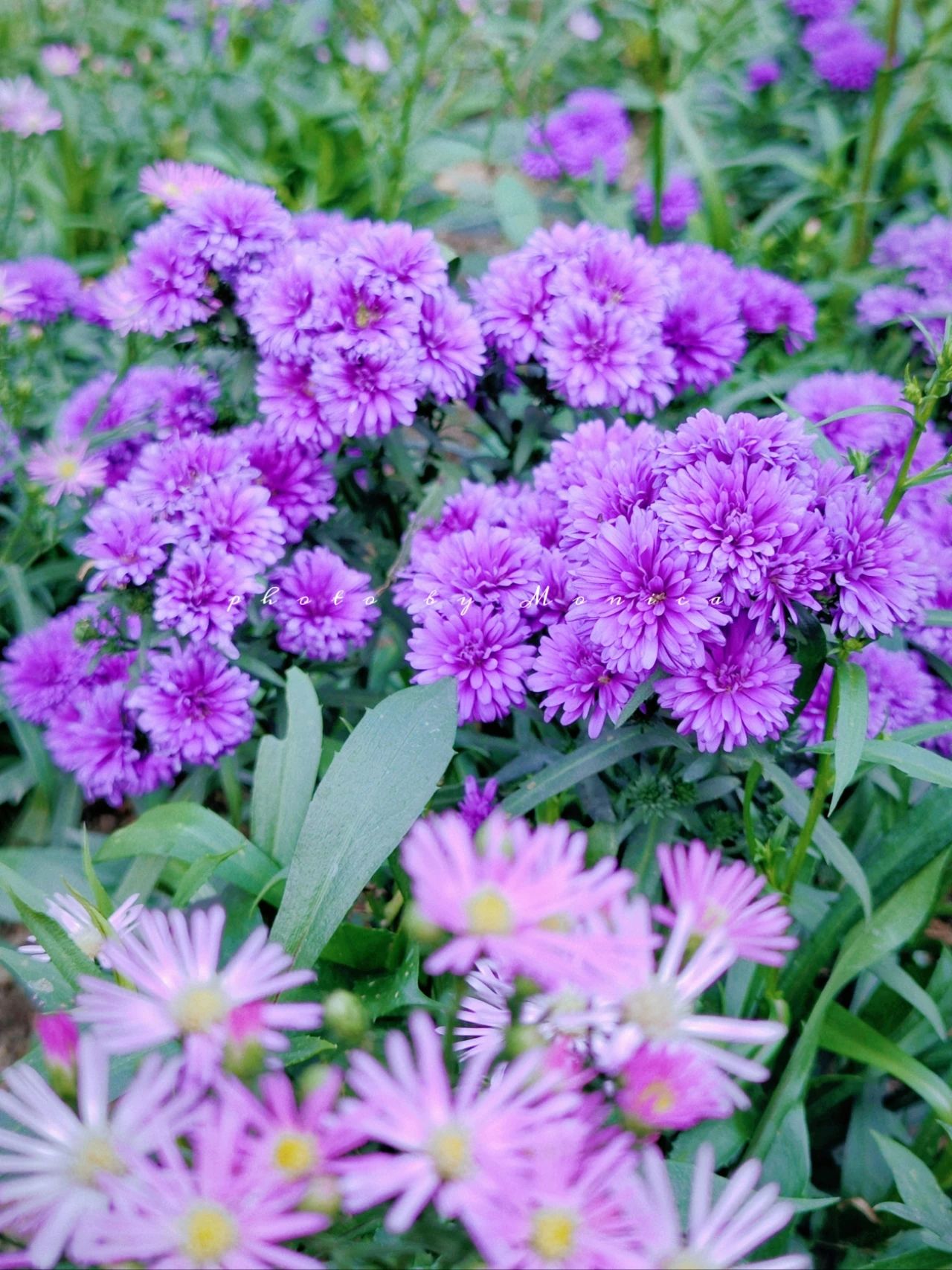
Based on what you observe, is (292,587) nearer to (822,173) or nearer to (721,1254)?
(721,1254)

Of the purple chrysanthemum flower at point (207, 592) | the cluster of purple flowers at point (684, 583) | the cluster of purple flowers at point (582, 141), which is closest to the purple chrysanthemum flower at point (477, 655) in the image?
the cluster of purple flowers at point (684, 583)

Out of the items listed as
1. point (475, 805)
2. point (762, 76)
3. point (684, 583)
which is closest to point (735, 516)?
point (684, 583)

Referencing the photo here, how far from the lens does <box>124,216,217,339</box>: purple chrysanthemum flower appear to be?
1470 millimetres

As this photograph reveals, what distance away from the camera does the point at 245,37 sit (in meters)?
2.93

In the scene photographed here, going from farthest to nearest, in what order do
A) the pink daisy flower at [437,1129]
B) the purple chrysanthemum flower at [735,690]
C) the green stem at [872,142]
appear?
the green stem at [872,142], the purple chrysanthemum flower at [735,690], the pink daisy flower at [437,1129]

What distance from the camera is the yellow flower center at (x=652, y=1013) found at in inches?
26.1

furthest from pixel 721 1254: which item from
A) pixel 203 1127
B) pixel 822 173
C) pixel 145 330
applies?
pixel 822 173

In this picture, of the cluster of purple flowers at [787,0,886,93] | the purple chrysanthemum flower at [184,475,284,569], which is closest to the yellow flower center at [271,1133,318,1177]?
the purple chrysanthemum flower at [184,475,284,569]

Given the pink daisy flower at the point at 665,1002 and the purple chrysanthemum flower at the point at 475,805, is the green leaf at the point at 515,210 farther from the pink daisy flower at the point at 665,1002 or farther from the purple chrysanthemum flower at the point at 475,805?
the pink daisy flower at the point at 665,1002

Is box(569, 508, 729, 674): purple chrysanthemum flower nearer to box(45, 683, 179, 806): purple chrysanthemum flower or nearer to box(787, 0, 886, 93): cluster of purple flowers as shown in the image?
box(45, 683, 179, 806): purple chrysanthemum flower

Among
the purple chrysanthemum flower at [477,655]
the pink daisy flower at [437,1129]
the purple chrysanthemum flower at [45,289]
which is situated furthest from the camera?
the purple chrysanthemum flower at [45,289]

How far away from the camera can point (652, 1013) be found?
0.67 meters

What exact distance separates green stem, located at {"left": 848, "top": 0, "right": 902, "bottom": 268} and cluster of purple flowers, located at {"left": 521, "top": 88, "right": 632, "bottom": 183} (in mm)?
542

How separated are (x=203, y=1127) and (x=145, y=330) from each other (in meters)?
1.31
